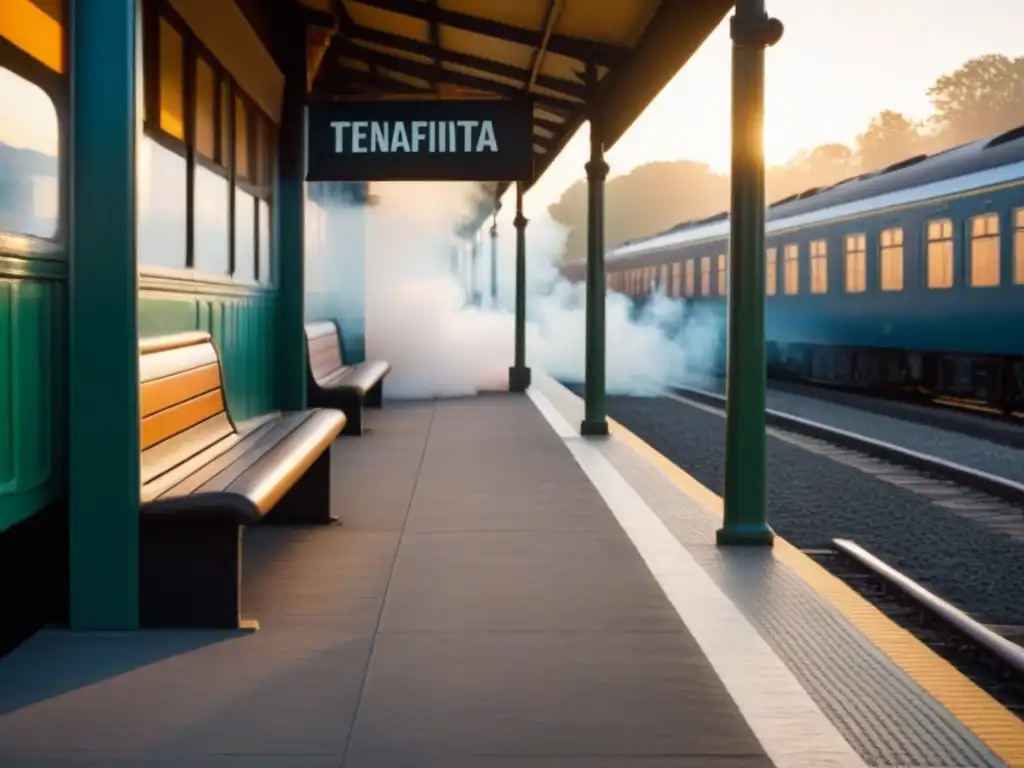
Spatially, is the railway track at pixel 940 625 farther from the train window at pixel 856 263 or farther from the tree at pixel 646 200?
the tree at pixel 646 200

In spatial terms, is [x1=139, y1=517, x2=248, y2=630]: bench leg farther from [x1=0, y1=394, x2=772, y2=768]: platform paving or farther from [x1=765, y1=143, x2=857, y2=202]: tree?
[x1=765, y1=143, x2=857, y2=202]: tree

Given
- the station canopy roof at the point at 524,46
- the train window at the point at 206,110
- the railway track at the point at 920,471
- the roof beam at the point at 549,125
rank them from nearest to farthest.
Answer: the train window at the point at 206,110, the station canopy roof at the point at 524,46, the railway track at the point at 920,471, the roof beam at the point at 549,125

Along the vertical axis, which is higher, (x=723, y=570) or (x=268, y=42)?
(x=268, y=42)

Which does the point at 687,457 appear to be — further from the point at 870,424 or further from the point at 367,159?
the point at 367,159

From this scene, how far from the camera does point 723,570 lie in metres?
5.49

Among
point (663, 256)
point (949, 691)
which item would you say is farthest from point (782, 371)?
point (949, 691)

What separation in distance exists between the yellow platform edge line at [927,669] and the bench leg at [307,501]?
2.06m

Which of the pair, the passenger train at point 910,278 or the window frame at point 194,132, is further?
the passenger train at point 910,278

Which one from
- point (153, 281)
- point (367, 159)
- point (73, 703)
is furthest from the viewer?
point (367, 159)

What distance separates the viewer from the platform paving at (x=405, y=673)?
3.21 metres

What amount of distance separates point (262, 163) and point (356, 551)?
3.15 m

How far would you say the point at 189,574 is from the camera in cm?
430

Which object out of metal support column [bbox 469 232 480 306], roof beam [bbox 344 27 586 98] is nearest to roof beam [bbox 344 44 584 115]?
roof beam [bbox 344 27 586 98]

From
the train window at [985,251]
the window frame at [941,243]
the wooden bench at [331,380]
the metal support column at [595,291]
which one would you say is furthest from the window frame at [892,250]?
the wooden bench at [331,380]
